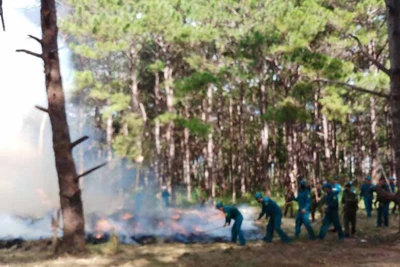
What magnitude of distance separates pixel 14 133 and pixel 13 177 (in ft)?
8.69

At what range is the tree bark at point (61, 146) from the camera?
902cm

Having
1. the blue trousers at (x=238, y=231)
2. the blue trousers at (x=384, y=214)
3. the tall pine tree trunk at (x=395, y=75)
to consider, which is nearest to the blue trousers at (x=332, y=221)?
the blue trousers at (x=238, y=231)

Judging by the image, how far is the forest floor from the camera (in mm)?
8045

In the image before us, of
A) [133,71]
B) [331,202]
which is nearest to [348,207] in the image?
[331,202]

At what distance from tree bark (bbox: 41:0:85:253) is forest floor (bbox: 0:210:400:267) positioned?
1.64 ft

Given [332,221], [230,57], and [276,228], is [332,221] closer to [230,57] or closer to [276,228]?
[276,228]

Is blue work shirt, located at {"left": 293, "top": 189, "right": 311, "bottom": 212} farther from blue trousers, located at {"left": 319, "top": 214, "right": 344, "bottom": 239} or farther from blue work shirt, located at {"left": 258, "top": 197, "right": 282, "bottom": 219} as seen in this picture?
blue work shirt, located at {"left": 258, "top": 197, "right": 282, "bottom": 219}

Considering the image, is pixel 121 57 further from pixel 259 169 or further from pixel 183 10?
pixel 259 169

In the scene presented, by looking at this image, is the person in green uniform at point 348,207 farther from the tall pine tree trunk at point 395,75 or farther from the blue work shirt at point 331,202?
the tall pine tree trunk at point 395,75

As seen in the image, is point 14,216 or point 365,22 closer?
point 14,216

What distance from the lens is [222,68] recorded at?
22031mm

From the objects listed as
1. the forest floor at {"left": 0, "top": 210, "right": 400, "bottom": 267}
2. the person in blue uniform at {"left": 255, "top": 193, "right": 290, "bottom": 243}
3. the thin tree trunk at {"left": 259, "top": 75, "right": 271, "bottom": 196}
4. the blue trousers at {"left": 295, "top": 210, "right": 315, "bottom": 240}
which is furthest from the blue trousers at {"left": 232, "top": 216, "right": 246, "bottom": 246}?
the thin tree trunk at {"left": 259, "top": 75, "right": 271, "bottom": 196}

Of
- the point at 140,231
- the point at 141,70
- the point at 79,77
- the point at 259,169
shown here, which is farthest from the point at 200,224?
the point at 259,169

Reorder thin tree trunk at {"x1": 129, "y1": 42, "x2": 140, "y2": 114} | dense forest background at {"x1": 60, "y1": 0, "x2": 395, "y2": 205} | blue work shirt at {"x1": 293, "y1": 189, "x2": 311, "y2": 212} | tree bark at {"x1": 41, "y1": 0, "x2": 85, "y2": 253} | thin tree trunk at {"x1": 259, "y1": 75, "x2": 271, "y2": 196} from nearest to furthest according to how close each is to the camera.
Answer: tree bark at {"x1": 41, "y1": 0, "x2": 85, "y2": 253} < blue work shirt at {"x1": 293, "y1": 189, "x2": 311, "y2": 212} < dense forest background at {"x1": 60, "y1": 0, "x2": 395, "y2": 205} < thin tree trunk at {"x1": 259, "y1": 75, "x2": 271, "y2": 196} < thin tree trunk at {"x1": 129, "y1": 42, "x2": 140, "y2": 114}
